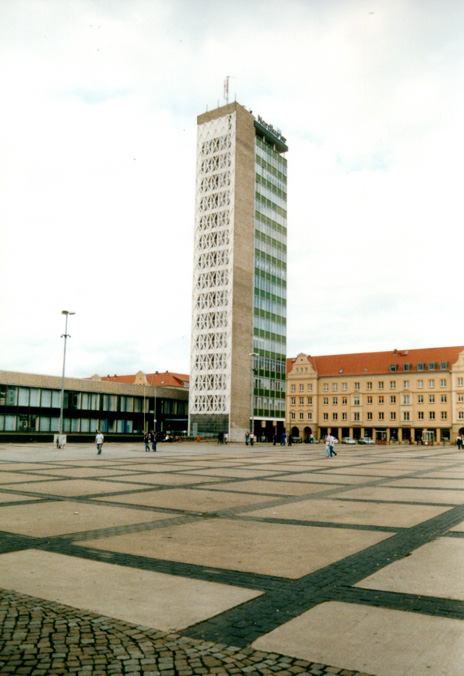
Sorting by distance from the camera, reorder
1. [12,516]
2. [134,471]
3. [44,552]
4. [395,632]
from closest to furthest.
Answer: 1. [395,632]
2. [44,552]
3. [12,516]
4. [134,471]

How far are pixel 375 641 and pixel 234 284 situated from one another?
Result: 79390 millimetres

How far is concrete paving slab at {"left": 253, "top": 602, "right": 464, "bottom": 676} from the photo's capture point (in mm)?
4699

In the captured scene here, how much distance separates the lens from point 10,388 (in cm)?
6588

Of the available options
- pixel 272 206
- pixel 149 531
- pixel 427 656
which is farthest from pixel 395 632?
pixel 272 206

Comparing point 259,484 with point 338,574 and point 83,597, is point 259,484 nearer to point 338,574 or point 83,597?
point 338,574


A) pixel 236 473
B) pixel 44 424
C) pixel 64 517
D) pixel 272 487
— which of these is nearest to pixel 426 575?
pixel 64 517

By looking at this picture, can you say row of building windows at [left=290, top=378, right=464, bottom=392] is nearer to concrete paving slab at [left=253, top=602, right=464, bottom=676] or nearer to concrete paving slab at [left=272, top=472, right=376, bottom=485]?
concrete paving slab at [left=272, top=472, right=376, bottom=485]

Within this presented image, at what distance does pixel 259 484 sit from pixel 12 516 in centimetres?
920

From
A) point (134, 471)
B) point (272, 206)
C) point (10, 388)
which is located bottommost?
point (134, 471)

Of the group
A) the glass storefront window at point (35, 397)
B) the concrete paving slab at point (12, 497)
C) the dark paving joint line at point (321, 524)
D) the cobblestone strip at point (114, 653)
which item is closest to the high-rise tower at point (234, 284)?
the glass storefront window at point (35, 397)

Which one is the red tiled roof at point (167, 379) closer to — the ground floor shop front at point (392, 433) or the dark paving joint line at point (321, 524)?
the ground floor shop front at point (392, 433)

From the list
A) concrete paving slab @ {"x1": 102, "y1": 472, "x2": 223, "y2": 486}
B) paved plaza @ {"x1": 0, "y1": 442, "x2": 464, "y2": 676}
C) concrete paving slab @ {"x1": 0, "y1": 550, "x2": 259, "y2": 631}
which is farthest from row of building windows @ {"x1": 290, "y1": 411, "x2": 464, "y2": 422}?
concrete paving slab @ {"x1": 0, "y1": 550, "x2": 259, "y2": 631}

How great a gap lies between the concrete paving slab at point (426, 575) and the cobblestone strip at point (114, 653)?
8.06 ft

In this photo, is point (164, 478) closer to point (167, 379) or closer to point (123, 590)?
point (123, 590)
